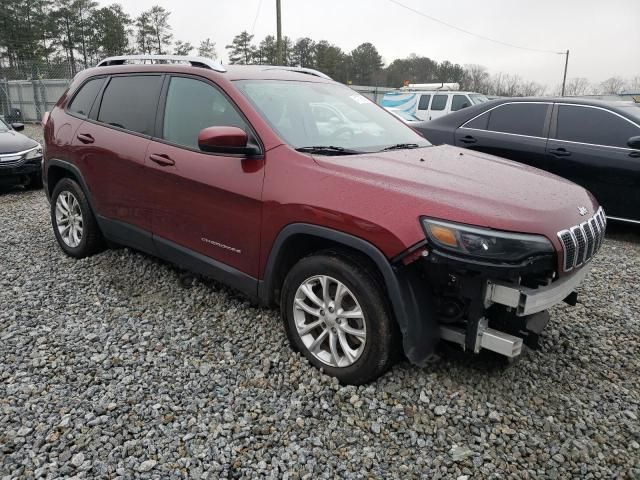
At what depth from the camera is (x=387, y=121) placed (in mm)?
3854

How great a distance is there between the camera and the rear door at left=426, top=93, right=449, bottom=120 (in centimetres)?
1634

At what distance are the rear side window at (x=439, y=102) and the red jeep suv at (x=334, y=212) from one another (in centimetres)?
1331

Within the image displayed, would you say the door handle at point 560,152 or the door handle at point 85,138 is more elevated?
the door handle at point 85,138

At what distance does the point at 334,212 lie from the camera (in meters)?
2.62

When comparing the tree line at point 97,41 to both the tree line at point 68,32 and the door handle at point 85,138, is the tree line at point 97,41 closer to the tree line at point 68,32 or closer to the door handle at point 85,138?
the tree line at point 68,32

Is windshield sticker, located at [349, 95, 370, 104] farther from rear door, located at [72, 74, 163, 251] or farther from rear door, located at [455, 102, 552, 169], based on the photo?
rear door, located at [455, 102, 552, 169]

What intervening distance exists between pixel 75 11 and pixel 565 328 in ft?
148

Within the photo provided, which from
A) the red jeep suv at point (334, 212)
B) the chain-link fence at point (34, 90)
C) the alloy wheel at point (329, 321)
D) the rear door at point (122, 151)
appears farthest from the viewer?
the chain-link fence at point (34, 90)

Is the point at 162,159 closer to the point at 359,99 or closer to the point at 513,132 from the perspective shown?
the point at 359,99

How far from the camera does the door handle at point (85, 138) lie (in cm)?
420

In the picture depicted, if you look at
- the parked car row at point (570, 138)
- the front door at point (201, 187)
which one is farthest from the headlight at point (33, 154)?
the parked car row at point (570, 138)

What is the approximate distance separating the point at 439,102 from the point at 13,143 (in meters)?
12.6

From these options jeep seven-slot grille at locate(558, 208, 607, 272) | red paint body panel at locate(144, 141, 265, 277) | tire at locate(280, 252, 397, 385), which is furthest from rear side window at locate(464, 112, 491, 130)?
tire at locate(280, 252, 397, 385)

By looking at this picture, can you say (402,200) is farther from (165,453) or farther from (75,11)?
(75,11)
